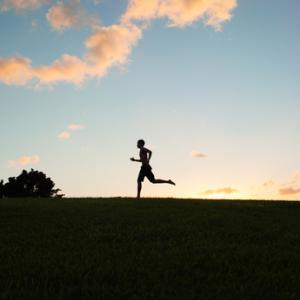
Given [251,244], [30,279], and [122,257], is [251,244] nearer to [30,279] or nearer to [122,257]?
[122,257]

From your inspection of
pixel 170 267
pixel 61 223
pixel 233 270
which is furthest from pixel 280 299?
pixel 61 223

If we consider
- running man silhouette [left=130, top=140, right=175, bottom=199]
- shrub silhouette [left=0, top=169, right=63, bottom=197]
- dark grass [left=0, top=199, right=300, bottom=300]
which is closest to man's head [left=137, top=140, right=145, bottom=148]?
running man silhouette [left=130, top=140, right=175, bottom=199]

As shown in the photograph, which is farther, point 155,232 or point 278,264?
point 155,232

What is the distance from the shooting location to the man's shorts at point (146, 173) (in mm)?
23047

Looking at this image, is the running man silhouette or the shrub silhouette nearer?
the running man silhouette

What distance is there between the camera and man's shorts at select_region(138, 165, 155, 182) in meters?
23.0

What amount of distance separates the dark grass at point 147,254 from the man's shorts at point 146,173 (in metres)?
5.31

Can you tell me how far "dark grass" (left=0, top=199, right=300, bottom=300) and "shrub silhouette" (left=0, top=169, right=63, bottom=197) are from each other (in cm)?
5758

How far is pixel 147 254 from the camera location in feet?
35.2

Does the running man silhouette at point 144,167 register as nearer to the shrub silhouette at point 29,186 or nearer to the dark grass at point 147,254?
the dark grass at point 147,254

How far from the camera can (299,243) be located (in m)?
12.6

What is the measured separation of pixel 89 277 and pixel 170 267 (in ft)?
5.58

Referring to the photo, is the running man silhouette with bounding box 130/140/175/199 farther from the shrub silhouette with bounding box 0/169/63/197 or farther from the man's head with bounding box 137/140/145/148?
the shrub silhouette with bounding box 0/169/63/197

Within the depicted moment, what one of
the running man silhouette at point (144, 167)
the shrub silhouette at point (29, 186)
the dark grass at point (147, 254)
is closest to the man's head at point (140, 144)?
the running man silhouette at point (144, 167)
